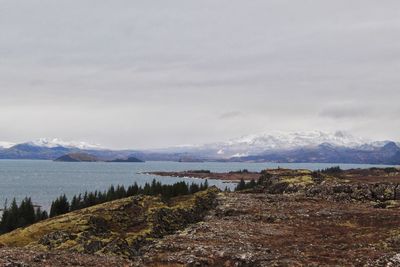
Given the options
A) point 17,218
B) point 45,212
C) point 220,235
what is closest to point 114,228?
point 220,235

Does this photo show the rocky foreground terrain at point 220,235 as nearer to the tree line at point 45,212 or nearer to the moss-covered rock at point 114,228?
the moss-covered rock at point 114,228

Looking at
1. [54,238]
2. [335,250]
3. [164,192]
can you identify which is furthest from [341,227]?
[164,192]

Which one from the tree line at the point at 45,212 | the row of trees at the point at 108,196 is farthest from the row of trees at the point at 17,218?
the row of trees at the point at 108,196

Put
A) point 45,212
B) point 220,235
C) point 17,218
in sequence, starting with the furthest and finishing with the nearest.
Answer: point 45,212 → point 17,218 → point 220,235

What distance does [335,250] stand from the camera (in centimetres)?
4825

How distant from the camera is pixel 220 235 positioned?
5728 cm

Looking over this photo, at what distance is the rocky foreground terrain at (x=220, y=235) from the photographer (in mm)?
43688

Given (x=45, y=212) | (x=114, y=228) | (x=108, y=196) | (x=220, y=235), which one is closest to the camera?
(x=220, y=235)

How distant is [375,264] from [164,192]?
95653mm

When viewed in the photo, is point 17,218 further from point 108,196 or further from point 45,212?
point 108,196

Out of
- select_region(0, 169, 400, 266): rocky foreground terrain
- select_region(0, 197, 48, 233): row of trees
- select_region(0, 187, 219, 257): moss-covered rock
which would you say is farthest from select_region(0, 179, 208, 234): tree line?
select_region(0, 169, 400, 266): rocky foreground terrain

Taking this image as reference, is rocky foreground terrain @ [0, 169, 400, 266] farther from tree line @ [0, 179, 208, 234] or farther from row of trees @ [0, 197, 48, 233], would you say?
row of trees @ [0, 197, 48, 233]

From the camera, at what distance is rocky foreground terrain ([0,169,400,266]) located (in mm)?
43688

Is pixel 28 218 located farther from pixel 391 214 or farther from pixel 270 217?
pixel 391 214
